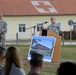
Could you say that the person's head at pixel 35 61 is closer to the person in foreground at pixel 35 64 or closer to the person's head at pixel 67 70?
the person in foreground at pixel 35 64

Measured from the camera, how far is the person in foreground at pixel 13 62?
6492mm

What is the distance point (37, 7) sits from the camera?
6003cm

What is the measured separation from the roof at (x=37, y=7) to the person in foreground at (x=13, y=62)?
49635 mm

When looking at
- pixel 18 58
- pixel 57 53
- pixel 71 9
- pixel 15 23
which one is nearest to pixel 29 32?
pixel 15 23

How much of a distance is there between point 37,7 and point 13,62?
176 feet

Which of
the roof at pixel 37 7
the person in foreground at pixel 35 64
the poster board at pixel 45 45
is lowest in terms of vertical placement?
the poster board at pixel 45 45

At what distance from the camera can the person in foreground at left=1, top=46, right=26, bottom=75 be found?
21.3 ft

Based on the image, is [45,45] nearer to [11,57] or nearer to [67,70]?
[11,57]

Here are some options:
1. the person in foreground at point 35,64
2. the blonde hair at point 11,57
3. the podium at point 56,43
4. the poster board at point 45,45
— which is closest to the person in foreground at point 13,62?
the blonde hair at point 11,57

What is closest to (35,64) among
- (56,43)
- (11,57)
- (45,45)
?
(11,57)

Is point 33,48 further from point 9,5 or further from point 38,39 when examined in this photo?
point 9,5

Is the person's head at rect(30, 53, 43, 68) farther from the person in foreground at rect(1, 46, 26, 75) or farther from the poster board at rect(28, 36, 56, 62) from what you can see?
the poster board at rect(28, 36, 56, 62)

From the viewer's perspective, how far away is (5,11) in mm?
Result: 56750

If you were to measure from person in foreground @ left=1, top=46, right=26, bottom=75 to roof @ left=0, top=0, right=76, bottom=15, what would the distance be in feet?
163
